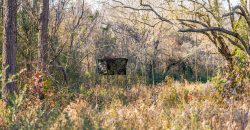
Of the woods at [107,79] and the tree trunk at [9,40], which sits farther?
the tree trunk at [9,40]

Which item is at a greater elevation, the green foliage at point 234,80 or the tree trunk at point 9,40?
the tree trunk at point 9,40

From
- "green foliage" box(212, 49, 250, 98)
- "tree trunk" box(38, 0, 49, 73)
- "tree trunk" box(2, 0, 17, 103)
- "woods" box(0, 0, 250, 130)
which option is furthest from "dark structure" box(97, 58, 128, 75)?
"green foliage" box(212, 49, 250, 98)

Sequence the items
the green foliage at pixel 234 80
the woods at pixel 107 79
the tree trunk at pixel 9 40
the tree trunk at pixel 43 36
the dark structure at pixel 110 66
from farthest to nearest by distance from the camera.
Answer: the dark structure at pixel 110 66, the tree trunk at pixel 43 36, the tree trunk at pixel 9 40, the green foliage at pixel 234 80, the woods at pixel 107 79

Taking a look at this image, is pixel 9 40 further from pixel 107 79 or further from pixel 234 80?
pixel 107 79

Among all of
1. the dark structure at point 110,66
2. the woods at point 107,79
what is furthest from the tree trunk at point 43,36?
the dark structure at point 110,66

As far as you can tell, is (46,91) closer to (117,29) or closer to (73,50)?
(73,50)

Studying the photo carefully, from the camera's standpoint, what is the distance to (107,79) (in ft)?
56.3

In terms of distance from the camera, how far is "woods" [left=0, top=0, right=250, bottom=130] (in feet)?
16.9

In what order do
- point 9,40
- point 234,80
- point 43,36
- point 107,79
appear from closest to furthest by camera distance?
point 234,80 < point 9,40 < point 43,36 < point 107,79

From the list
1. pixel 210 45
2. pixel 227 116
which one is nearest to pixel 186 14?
pixel 210 45

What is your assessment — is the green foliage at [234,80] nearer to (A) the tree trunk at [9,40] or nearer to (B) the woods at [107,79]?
(B) the woods at [107,79]

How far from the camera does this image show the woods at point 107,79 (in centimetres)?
516

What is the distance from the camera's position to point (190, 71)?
27422 millimetres

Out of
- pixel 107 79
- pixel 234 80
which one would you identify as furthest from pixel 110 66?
pixel 234 80
